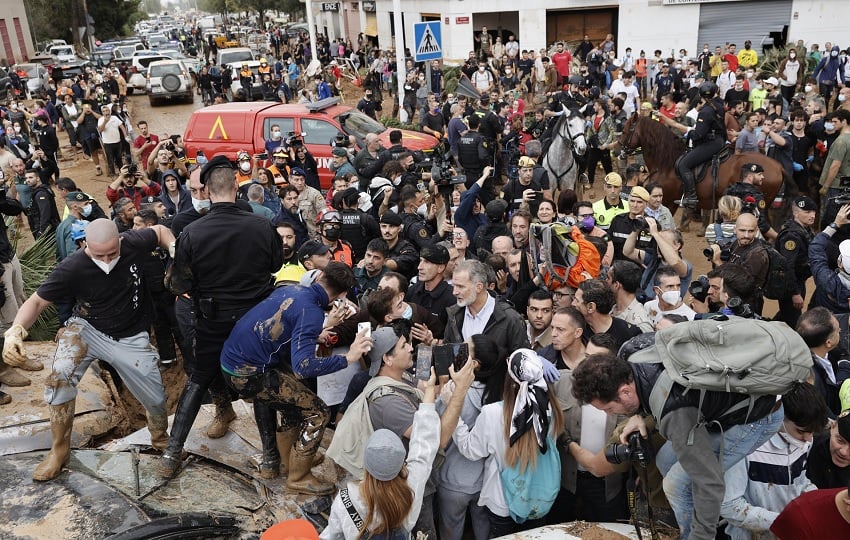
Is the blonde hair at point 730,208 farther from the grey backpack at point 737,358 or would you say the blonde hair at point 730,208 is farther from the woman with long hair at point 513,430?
the grey backpack at point 737,358

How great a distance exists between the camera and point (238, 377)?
4.32 metres

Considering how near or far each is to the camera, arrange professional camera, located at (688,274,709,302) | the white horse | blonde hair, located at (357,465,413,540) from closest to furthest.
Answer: blonde hair, located at (357,465,413,540) → professional camera, located at (688,274,709,302) → the white horse

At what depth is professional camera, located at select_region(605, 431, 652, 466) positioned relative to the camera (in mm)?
3402

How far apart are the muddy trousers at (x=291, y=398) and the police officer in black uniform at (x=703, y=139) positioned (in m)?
7.70

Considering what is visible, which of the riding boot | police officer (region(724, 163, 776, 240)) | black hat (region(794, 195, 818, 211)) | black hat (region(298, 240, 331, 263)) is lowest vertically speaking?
the riding boot

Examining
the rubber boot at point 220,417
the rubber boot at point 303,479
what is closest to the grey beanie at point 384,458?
the rubber boot at point 303,479

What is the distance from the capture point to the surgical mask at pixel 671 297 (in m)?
5.22

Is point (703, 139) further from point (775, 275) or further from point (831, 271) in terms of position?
point (831, 271)

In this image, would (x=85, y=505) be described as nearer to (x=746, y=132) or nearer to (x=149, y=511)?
(x=149, y=511)

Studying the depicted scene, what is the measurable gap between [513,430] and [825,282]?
3631 millimetres

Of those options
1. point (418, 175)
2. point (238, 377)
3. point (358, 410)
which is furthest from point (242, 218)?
point (418, 175)

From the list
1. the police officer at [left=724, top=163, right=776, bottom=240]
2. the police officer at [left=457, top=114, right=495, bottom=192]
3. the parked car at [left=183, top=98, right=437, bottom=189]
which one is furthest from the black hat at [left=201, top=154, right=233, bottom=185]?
the parked car at [left=183, top=98, right=437, bottom=189]

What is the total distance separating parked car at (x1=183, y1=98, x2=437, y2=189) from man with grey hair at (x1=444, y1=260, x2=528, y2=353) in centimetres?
834

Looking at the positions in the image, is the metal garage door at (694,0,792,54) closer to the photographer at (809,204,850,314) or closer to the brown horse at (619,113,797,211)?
the brown horse at (619,113,797,211)
